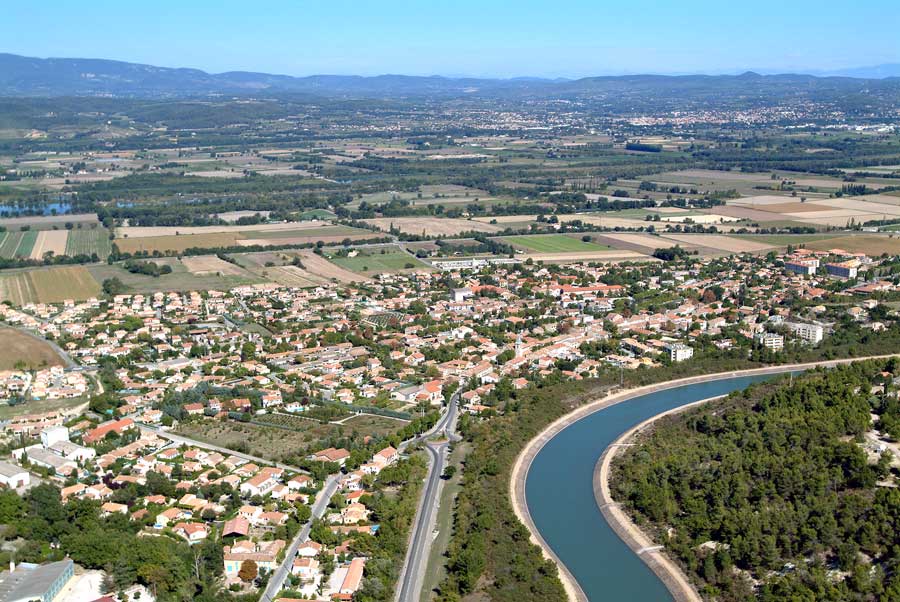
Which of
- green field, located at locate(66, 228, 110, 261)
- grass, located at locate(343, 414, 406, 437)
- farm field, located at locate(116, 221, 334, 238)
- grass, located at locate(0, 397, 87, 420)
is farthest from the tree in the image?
farm field, located at locate(116, 221, 334, 238)

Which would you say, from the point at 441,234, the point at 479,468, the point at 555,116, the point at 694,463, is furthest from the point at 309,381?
the point at 555,116

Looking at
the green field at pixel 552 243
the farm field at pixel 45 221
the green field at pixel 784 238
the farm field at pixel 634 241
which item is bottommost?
the farm field at pixel 45 221

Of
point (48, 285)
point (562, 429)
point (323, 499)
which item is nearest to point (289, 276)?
point (48, 285)

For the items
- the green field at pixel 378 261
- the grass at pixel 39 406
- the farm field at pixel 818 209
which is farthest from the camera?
the farm field at pixel 818 209

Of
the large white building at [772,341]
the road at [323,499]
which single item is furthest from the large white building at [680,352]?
the road at [323,499]

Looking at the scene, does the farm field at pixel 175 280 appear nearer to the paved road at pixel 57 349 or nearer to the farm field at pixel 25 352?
the paved road at pixel 57 349

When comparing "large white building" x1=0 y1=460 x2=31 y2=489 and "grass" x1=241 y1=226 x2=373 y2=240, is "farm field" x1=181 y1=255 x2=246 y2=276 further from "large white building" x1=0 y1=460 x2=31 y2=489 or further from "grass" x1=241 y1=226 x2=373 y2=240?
"large white building" x1=0 y1=460 x2=31 y2=489

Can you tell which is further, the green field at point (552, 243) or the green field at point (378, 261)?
the green field at point (552, 243)
